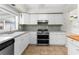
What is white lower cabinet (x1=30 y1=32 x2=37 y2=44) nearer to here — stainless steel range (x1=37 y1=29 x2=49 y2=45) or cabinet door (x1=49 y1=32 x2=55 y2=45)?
stainless steel range (x1=37 y1=29 x2=49 y2=45)

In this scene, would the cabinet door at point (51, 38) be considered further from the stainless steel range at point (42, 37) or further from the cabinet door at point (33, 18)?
the cabinet door at point (33, 18)

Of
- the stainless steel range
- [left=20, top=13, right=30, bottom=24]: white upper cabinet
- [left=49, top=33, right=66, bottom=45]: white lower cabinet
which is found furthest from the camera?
[left=20, top=13, right=30, bottom=24]: white upper cabinet

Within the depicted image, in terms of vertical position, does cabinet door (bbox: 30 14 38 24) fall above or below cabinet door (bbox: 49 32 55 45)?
above

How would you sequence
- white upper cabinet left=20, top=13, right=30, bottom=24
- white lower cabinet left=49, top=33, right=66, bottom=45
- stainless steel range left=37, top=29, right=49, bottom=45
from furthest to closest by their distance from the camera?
white upper cabinet left=20, top=13, right=30, bottom=24
stainless steel range left=37, top=29, right=49, bottom=45
white lower cabinet left=49, top=33, right=66, bottom=45

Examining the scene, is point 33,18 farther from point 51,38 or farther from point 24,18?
point 51,38

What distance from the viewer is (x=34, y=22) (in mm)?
7617

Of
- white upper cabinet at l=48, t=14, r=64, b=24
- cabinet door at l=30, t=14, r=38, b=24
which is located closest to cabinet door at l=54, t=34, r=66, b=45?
white upper cabinet at l=48, t=14, r=64, b=24

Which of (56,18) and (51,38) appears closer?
(51,38)

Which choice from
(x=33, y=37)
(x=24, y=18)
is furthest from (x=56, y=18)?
(x=24, y=18)

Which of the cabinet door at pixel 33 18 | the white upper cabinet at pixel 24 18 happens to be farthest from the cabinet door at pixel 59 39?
the white upper cabinet at pixel 24 18

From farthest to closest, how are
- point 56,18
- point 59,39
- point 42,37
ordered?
point 56,18 → point 42,37 → point 59,39

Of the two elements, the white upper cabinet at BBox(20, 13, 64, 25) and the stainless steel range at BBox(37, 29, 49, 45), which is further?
the white upper cabinet at BBox(20, 13, 64, 25)
